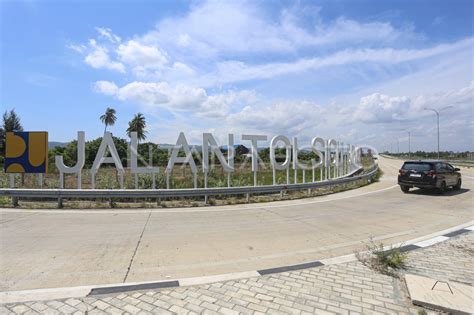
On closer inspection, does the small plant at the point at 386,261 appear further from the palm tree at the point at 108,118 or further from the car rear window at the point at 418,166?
the palm tree at the point at 108,118

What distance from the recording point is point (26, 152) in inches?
510

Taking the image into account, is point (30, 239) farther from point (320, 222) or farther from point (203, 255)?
point (320, 222)

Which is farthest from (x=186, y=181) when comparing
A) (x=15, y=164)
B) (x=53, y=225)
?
(x=53, y=225)

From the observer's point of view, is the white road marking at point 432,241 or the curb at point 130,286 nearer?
the curb at point 130,286

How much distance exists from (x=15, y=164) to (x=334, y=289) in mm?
13699

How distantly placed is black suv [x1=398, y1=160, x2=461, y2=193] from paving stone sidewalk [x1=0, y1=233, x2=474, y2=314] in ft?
37.5

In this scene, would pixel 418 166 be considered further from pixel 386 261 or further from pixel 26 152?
pixel 26 152

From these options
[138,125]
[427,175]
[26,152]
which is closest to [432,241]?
[427,175]

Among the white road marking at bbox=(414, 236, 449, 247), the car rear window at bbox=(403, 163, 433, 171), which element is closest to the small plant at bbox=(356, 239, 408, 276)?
the white road marking at bbox=(414, 236, 449, 247)

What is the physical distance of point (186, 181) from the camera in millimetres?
16672

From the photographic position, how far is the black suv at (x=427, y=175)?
14.8 metres

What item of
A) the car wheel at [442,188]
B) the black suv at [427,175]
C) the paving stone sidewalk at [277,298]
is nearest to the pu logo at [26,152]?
the paving stone sidewalk at [277,298]

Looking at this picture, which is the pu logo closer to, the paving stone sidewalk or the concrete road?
the concrete road

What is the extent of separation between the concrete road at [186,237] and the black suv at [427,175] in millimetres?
3249
